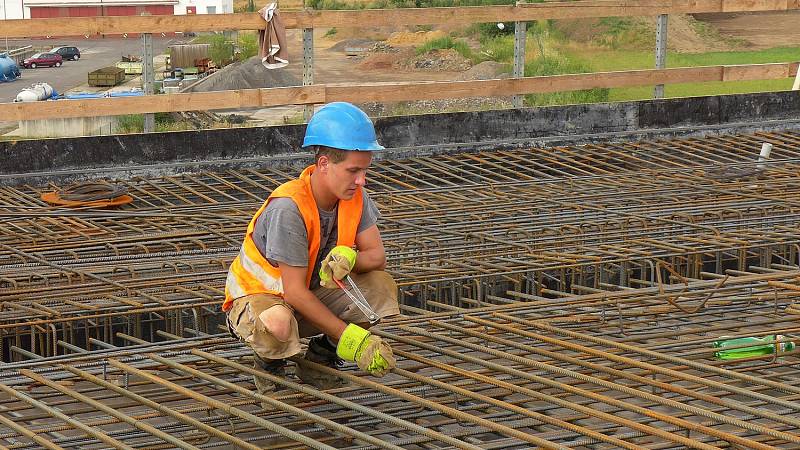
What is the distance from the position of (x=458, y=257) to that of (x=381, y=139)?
10.9 feet

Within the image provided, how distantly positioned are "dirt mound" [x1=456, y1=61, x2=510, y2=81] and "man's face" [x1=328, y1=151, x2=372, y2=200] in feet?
117

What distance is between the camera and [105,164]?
9.14 metres

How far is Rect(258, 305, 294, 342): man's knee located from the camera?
4.39 metres

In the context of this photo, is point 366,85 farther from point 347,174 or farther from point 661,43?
point 347,174

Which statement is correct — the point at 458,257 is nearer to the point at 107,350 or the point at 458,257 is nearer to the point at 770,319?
the point at 770,319

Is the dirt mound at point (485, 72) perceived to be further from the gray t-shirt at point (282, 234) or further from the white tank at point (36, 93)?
the gray t-shirt at point (282, 234)

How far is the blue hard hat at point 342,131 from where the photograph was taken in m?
4.43

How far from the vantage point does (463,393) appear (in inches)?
178

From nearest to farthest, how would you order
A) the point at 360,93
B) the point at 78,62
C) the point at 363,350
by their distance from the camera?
the point at 363,350, the point at 360,93, the point at 78,62

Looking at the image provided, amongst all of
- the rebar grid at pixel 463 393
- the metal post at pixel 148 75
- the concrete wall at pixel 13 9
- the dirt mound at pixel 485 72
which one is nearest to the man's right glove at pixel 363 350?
the rebar grid at pixel 463 393

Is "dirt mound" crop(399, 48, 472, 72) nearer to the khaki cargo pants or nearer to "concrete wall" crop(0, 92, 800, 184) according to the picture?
"concrete wall" crop(0, 92, 800, 184)

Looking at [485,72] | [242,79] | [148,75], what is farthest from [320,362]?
[485,72]

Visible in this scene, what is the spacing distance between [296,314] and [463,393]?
0.66 metres

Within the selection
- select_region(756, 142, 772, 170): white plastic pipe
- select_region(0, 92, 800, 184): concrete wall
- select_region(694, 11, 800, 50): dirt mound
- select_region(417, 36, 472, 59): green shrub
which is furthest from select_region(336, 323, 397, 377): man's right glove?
select_region(417, 36, 472, 59): green shrub
